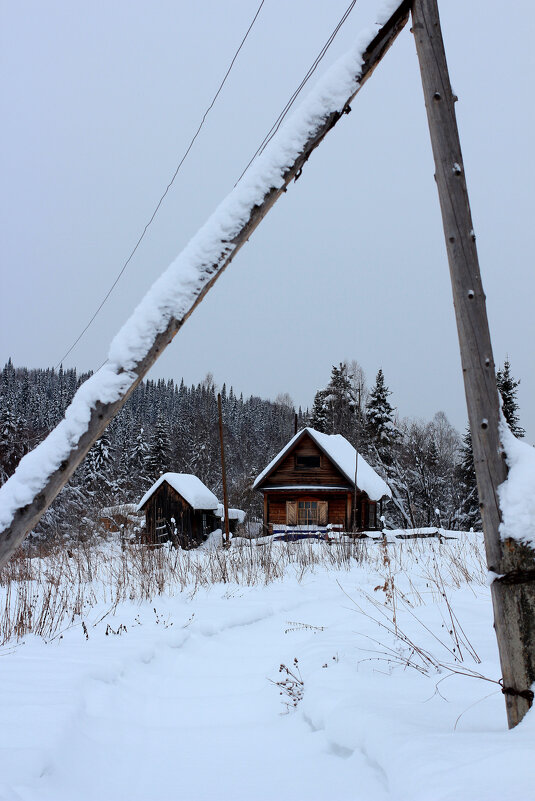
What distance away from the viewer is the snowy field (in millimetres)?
2111

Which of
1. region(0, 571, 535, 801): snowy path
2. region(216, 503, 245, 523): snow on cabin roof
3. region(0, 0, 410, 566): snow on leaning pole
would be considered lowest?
region(0, 571, 535, 801): snowy path

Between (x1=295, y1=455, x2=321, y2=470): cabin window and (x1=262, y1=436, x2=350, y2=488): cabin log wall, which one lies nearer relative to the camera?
(x1=262, y1=436, x2=350, y2=488): cabin log wall

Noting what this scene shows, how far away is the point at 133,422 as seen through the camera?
62.4 meters

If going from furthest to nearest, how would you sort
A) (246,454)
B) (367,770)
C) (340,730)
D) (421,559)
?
(246,454)
(421,559)
(340,730)
(367,770)

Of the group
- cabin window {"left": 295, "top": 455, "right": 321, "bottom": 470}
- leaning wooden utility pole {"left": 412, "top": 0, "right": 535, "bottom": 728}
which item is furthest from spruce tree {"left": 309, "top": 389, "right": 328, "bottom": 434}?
leaning wooden utility pole {"left": 412, "top": 0, "right": 535, "bottom": 728}

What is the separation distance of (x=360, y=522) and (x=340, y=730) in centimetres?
2407

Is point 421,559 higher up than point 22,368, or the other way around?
point 22,368

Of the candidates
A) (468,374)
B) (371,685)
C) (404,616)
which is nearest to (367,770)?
(371,685)

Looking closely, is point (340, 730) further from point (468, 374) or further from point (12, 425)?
point (12, 425)

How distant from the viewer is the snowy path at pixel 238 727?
2059 millimetres

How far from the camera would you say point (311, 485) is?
80.8ft

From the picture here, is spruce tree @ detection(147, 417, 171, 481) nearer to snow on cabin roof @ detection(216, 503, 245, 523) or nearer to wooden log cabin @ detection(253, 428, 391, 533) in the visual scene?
snow on cabin roof @ detection(216, 503, 245, 523)

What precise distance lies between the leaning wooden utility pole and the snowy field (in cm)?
35

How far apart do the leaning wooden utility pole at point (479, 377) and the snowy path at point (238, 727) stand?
15.0 inches
